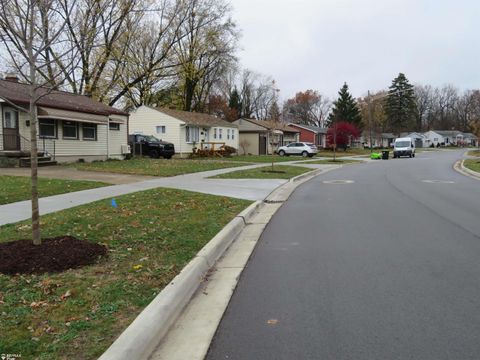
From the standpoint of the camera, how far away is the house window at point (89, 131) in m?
26.7

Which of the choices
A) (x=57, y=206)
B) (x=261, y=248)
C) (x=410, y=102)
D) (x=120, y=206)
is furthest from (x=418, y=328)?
(x=410, y=102)

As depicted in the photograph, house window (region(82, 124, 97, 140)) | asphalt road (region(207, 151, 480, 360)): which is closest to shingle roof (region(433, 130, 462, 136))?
house window (region(82, 124, 97, 140))

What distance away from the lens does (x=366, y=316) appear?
4.44 meters

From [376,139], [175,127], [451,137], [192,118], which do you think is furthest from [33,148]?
[451,137]

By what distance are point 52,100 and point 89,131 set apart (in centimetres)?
305

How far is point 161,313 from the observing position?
4.21m

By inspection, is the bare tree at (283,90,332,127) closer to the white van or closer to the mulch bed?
the white van

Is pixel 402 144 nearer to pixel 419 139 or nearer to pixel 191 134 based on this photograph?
pixel 191 134

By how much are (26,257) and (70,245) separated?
0.64 metres

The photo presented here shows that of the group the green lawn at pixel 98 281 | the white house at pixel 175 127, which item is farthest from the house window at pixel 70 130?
the green lawn at pixel 98 281

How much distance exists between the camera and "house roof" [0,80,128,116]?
2128 centimetres

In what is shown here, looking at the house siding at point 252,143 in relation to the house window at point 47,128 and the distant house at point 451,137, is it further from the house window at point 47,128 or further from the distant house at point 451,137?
the distant house at point 451,137

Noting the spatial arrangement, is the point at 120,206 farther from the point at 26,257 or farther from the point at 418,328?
the point at 418,328

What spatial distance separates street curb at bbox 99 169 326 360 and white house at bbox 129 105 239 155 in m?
30.9
